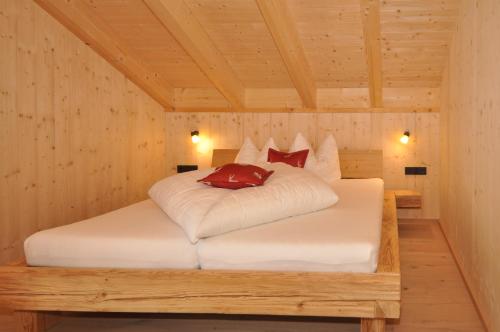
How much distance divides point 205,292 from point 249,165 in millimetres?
1079

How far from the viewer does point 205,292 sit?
2326 millimetres

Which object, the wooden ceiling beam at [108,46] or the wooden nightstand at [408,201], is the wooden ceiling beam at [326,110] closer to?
the wooden ceiling beam at [108,46]

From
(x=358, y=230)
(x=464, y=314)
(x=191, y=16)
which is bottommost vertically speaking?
(x=464, y=314)

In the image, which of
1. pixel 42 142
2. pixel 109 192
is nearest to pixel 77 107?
pixel 42 142

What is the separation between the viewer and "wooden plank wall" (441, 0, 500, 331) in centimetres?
244

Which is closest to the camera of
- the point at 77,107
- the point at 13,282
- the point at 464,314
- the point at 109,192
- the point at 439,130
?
the point at 13,282

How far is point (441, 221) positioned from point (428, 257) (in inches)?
51.1

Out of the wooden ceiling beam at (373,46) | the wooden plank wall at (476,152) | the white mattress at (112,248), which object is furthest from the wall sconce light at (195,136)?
the white mattress at (112,248)

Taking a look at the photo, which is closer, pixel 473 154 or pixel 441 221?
pixel 473 154

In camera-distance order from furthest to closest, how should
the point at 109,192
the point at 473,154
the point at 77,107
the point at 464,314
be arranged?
the point at 109,192 < the point at 77,107 < the point at 473,154 < the point at 464,314

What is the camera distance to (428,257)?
4.03 m

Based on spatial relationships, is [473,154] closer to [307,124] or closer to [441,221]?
[441,221]

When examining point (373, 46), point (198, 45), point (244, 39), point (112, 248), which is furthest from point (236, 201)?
point (244, 39)

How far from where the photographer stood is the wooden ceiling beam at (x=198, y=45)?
12.6 ft
